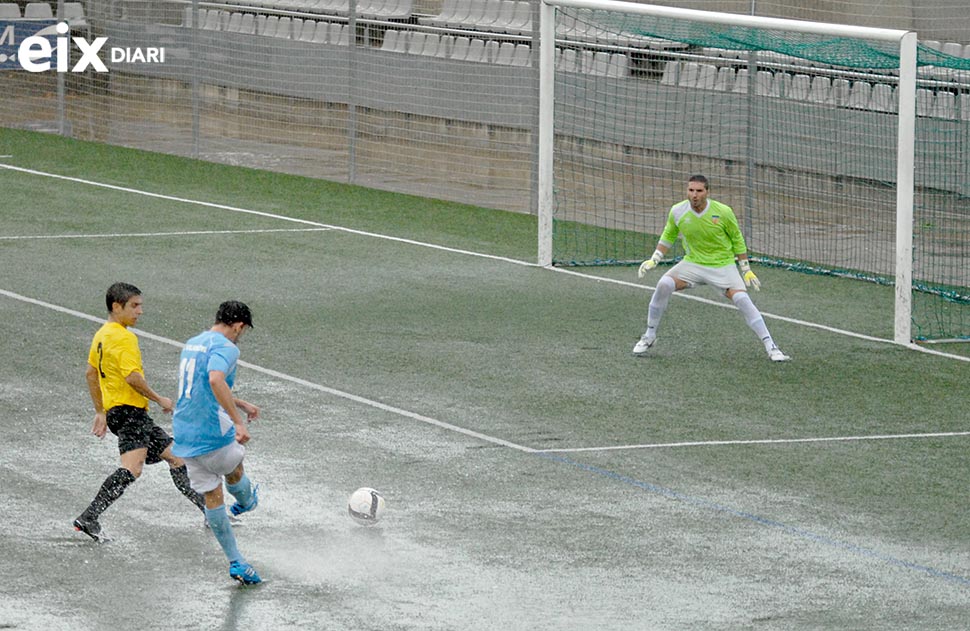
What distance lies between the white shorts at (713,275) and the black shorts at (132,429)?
6.44m

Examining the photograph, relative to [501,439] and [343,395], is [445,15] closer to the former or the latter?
[343,395]

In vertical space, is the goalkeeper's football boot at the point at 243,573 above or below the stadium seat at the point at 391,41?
below

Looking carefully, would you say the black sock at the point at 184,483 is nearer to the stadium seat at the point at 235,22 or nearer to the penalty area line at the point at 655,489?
the penalty area line at the point at 655,489

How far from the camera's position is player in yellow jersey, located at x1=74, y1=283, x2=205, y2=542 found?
1006 centimetres

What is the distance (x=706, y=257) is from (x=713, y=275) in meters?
0.17

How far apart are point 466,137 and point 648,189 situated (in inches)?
134

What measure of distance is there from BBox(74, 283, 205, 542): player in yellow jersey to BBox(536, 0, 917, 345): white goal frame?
26.8 ft

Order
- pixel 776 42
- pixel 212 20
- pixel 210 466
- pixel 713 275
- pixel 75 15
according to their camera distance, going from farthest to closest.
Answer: pixel 75 15, pixel 212 20, pixel 776 42, pixel 713 275, pixel 210 466

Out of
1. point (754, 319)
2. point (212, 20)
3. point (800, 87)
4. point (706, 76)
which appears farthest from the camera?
point (212, 20)

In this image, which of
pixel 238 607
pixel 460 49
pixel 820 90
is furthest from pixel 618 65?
pixel 238 607

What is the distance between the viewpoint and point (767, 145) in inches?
915

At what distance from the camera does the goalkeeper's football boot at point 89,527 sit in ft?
33.2

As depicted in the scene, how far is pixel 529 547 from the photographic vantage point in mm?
10188

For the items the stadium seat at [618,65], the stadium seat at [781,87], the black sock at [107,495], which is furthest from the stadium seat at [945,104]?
the black sock at [107,495]
